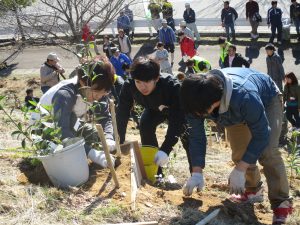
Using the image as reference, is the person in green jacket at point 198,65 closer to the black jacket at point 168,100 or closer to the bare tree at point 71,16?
the bare tree at point 71,16

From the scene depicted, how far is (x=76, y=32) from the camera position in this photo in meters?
9.60

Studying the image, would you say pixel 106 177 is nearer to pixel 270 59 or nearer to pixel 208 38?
pixel 270 59

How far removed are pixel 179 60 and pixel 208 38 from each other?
2026mm

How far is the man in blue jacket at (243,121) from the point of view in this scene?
3.15 m

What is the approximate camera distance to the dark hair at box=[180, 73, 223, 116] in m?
3.09

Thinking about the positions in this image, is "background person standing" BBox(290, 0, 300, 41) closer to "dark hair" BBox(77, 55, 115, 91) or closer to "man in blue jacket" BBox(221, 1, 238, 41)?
"man in blue jacket" BBox(221, 1, 238, 41)

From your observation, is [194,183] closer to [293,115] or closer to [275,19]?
[293,115]

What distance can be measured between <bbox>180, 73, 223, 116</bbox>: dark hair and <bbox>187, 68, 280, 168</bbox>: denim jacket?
0.42ft

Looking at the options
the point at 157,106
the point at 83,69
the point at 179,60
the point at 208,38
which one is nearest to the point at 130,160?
the point at 157,106

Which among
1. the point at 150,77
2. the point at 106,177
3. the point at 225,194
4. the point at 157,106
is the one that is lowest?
the point at 225,194

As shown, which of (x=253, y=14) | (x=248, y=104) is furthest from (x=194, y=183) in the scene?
(x=253, y=14)

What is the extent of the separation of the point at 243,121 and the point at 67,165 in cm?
140

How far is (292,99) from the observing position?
884 cm

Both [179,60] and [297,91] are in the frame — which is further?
[179,60]
